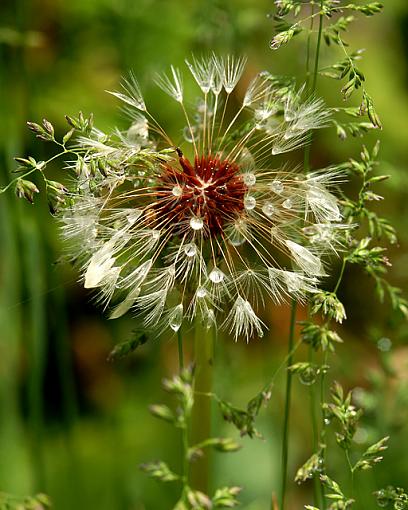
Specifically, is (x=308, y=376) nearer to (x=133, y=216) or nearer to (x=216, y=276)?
(x=216, y=276)

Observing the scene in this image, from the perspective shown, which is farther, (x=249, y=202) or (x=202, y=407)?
(x=202, y=407)

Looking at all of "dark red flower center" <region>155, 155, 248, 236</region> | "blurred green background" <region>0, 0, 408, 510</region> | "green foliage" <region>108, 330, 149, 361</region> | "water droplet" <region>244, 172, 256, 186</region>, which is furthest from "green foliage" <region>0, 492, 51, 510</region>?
"water droplet" <region>244, 172, 256, 186</region>

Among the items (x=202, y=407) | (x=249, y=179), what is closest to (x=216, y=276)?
(x=249, y=179)

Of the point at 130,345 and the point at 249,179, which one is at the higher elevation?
the point at 249,179

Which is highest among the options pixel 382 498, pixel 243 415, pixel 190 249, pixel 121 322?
pixel 190 249

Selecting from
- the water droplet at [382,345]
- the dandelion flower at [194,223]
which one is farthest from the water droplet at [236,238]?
the water droplet at [382,345]

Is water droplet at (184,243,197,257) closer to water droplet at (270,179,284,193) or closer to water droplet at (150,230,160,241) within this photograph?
water droplet at (150,230,160,241)

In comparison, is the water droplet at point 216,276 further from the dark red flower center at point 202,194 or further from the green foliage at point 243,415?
the green foliage at point 243,415

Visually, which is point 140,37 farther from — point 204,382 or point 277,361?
point 204,382
